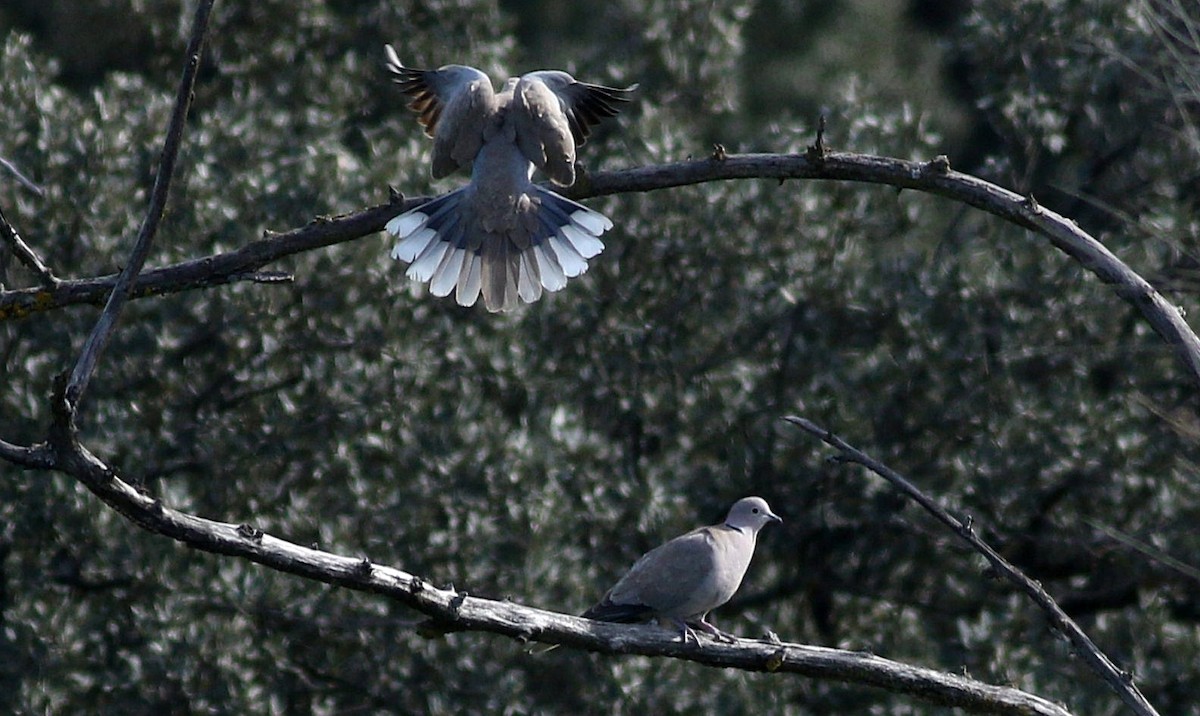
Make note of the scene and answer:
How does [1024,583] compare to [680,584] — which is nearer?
[1024,583]

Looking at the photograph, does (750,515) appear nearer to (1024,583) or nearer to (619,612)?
(619,612)

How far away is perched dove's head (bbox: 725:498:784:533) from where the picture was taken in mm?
5809

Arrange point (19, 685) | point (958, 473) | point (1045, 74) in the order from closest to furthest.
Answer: point (19, 685) < point (958, 473) < point (1045, 74)

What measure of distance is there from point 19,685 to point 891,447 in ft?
12.6

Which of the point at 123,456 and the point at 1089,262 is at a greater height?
the point at 123,456

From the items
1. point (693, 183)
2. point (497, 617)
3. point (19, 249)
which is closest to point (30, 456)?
point (19, 249)

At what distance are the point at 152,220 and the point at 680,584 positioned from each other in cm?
237

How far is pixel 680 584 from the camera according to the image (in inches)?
198

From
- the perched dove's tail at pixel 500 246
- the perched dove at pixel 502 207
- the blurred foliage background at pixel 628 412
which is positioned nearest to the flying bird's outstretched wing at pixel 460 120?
the perched dove at pixel 502 207

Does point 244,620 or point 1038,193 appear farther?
point 1038,193

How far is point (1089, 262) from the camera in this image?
377cm

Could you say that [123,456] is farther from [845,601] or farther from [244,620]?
[845,601]

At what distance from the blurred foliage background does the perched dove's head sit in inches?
41.5

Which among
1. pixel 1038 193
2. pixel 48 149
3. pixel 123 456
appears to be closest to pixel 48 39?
pixel 48 149
